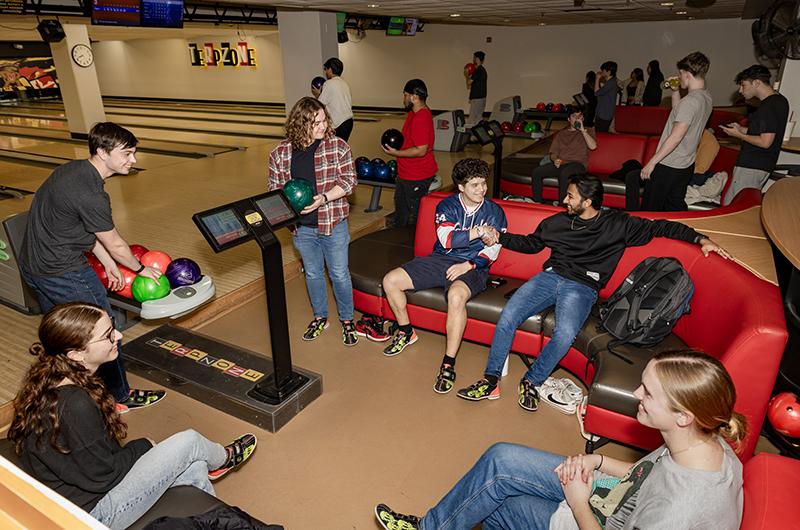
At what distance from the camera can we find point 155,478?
1625 millimetres

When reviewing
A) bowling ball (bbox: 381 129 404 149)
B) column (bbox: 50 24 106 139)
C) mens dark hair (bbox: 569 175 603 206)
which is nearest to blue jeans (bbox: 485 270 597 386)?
mens dark hair (bbox: 569 175 603 206)

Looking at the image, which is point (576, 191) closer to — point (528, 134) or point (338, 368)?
point (338, 368)

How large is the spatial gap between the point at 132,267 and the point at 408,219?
2462mm

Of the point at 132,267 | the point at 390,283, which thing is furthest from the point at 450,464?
the point at 132,267

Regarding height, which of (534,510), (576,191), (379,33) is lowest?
(534,510)

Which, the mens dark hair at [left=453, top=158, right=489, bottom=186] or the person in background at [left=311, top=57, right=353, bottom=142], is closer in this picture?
the mens dark hair at [left=453, top=158, right=489, bottom=186]

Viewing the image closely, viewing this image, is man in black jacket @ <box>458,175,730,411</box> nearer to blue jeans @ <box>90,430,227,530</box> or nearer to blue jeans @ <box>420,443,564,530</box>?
blue jeans @ <box>420,443,564,530</box>

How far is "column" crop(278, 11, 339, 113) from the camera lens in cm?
727

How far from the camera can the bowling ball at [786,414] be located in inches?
83.1

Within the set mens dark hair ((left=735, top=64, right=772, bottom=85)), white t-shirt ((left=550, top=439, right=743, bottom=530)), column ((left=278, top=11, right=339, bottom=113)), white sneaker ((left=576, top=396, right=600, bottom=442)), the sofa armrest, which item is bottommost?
white sneaker ((left=576, top=396, right=600, bottom=442))

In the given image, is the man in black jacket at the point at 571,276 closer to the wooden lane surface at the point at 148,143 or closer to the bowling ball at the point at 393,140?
the bowling ball at the point at 393,140

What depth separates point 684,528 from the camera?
45.4 inches

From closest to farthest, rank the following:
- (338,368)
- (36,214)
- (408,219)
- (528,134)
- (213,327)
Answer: (36,214), (338,368), (213,327), (408,219), (528,134)

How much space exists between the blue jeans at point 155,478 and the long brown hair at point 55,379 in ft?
0.44
